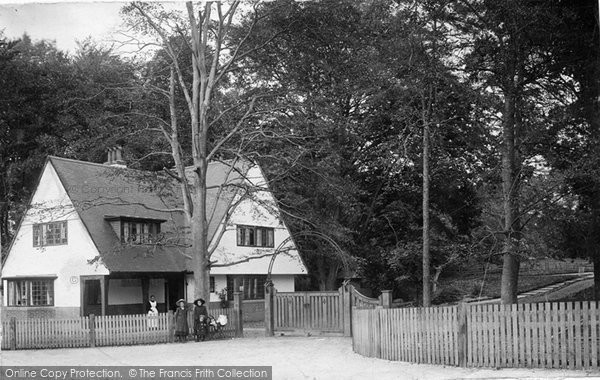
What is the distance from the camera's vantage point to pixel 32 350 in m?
21.7

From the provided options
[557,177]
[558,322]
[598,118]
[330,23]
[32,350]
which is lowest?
[32,350]

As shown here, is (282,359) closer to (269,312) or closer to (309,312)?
(309,312)

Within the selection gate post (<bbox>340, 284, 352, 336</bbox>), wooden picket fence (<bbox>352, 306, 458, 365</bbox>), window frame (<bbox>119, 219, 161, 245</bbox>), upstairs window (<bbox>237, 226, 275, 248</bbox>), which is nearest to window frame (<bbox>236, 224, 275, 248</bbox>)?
upstairs window (<bbox>237, 226, 275, 248</bbox>)

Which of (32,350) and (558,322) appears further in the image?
(32,350)

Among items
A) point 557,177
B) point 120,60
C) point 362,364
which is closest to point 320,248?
point 120,60

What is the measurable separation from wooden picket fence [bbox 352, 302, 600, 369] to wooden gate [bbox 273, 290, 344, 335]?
7516mm

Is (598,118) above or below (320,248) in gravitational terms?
above

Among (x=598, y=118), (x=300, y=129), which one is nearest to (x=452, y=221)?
(x=300, y=129)

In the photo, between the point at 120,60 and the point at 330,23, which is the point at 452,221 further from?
the point at 120,60

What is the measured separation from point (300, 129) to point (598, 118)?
10.8 metres

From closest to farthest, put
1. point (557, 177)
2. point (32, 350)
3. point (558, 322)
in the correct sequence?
1. point (558, 322)
2. point (557, 177)
3. point (32, 350)

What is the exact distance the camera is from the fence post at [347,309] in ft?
71.3

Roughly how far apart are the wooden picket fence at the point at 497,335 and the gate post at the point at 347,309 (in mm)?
6968

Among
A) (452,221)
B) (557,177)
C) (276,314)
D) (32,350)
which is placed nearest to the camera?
(557,177)
